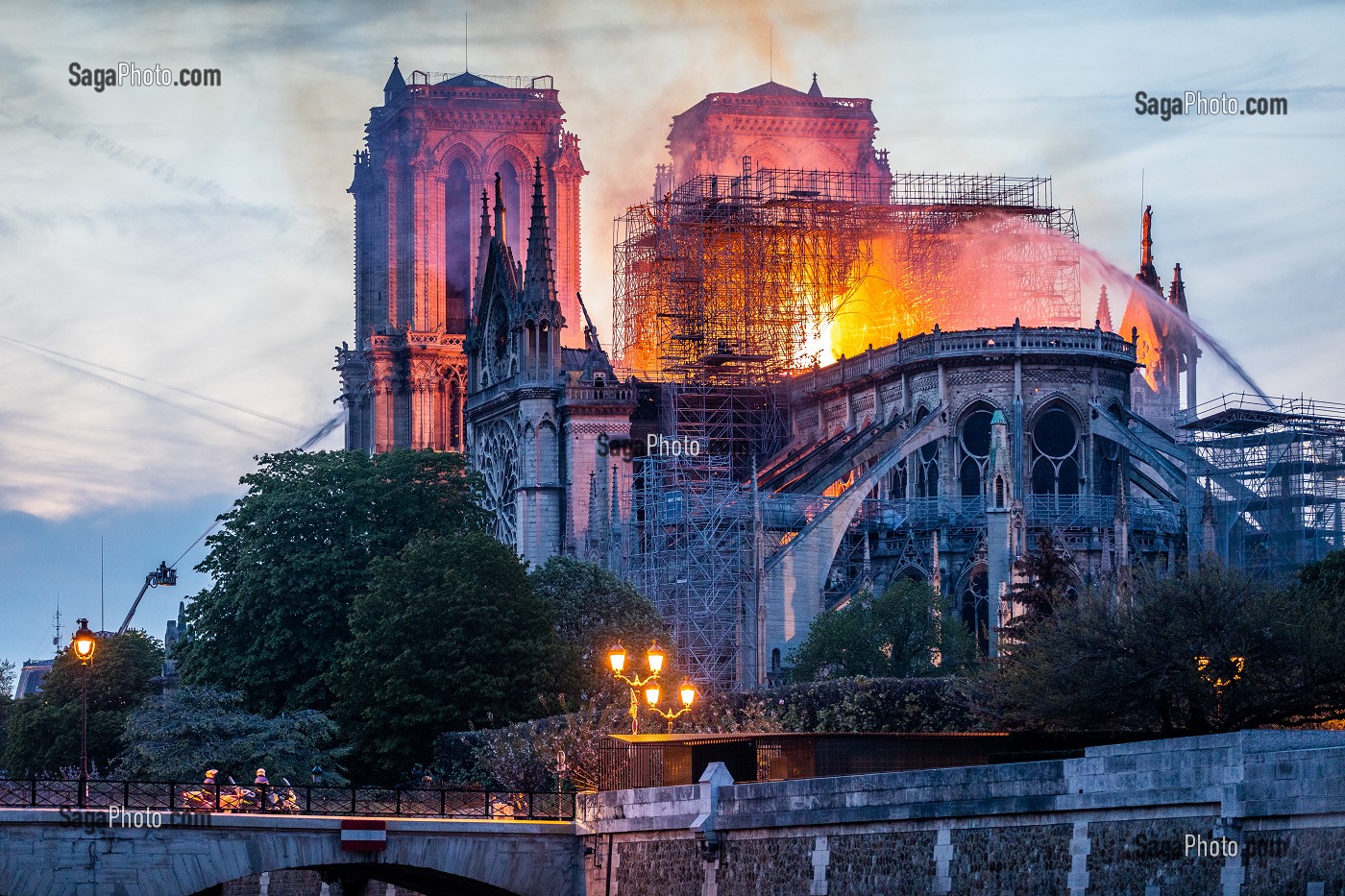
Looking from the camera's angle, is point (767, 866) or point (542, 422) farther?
point (542, 422)

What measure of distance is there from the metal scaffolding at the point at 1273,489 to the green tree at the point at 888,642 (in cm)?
789

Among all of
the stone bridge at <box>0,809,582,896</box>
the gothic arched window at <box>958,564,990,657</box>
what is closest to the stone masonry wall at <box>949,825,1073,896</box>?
the stone bridge at <box>0,809,582,896</box>

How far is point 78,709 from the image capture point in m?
88.8

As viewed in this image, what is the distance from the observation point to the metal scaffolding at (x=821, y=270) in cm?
9988

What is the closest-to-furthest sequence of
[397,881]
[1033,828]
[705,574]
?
[1033,828] → [397,881] → [705,574]

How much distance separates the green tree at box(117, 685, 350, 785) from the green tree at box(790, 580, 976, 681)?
49.1 feet

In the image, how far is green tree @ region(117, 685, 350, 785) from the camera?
6278cm

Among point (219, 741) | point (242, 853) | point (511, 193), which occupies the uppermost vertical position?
point (511, 193)

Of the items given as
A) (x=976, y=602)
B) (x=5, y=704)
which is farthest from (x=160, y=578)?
(x=976, y=602)

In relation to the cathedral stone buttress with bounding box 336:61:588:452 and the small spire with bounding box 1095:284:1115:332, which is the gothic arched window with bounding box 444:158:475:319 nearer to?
the cathedral stone buttress with bounding box 336:61:588:452

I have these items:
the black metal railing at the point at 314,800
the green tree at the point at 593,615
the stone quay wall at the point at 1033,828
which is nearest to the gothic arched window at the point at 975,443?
the green tree at the point at 593,615

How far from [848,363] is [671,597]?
14865mm

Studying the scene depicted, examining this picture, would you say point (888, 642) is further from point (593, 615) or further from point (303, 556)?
point (303, 556)

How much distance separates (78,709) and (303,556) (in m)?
17.0
